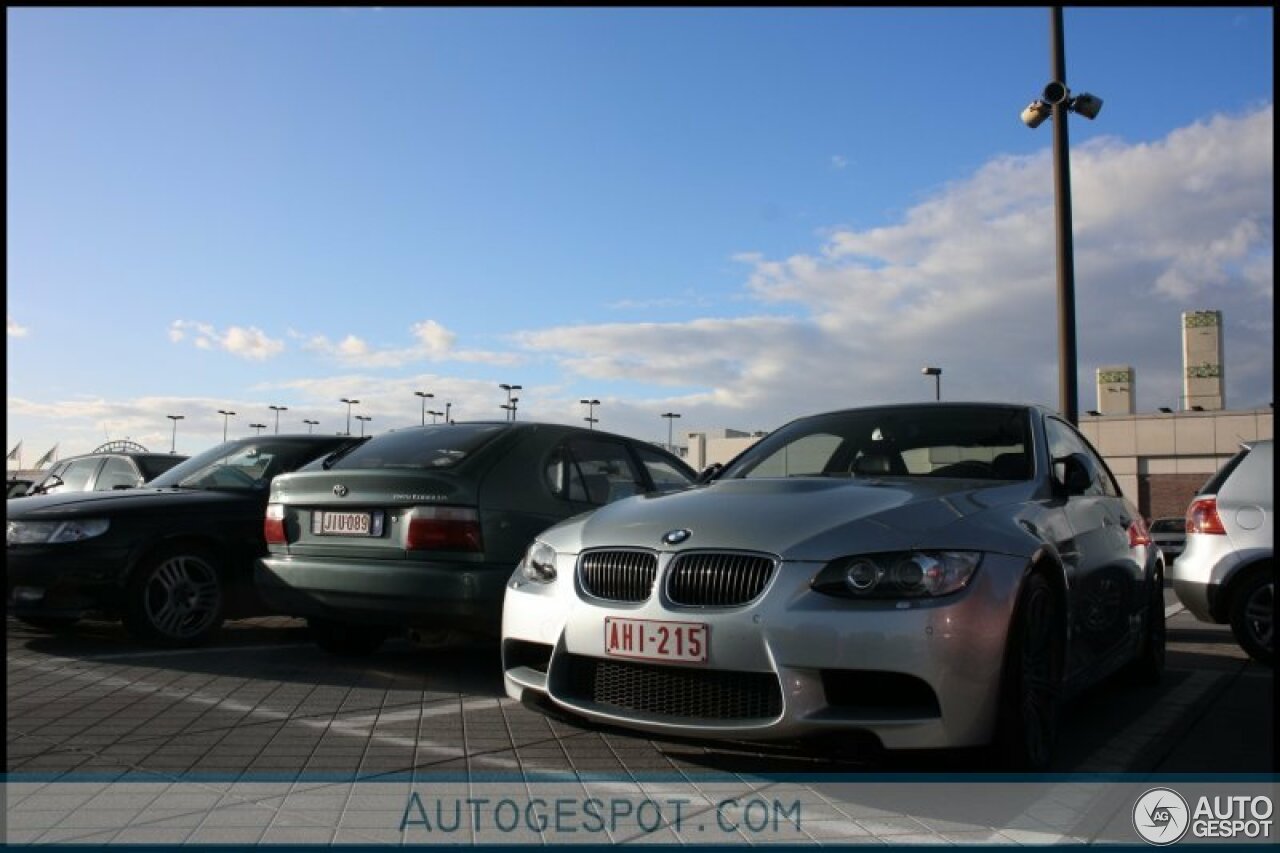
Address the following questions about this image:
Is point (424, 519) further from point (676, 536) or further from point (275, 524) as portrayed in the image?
point (676, 536)

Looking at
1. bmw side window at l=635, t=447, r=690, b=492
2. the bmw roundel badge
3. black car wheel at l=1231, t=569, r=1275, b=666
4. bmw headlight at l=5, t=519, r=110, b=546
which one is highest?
bmw side window at l=635, t=447, r=690, b=492

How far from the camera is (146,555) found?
705cm

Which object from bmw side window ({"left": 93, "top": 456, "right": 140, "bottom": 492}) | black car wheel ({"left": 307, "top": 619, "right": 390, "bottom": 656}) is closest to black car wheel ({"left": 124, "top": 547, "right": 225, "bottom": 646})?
black car wheel ({"left": 307, "top": 619, "right": 390, "bottom": 656})

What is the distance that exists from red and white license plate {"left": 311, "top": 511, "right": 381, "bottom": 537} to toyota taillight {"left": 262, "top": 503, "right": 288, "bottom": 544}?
273 mm

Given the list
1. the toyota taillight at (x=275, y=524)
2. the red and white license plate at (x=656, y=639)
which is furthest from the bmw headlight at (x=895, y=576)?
the toyota taillight at (x=275, y=524)

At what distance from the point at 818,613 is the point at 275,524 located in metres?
4.07

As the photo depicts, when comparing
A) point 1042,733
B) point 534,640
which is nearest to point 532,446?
point 534,640

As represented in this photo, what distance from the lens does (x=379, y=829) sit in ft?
11.4

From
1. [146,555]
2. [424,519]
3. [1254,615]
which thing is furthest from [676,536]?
[1254,615]

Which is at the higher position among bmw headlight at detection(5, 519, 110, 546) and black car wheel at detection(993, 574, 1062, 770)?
bmw headlight at detection(5, 519, 110, 546)

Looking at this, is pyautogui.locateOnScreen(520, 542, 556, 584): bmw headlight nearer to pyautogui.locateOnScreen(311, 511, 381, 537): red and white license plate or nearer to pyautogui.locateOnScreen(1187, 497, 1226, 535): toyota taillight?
pyautogui.locateOnScreen(311, 511, 381, 537): red and white license plate

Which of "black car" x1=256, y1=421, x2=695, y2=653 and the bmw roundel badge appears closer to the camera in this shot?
the bmw roundel badge

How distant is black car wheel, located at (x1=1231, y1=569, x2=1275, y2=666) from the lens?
719 centimetres

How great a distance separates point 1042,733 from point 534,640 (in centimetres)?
198
